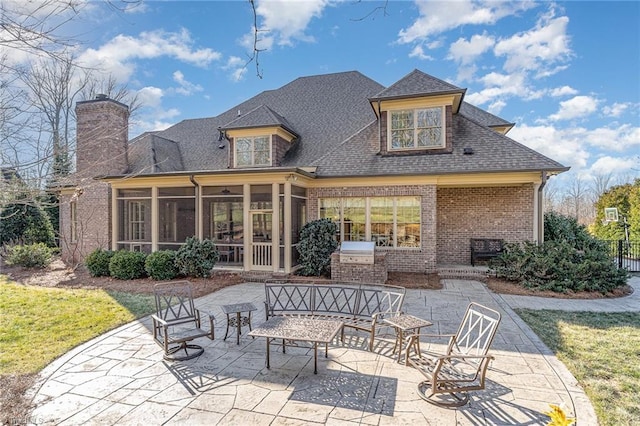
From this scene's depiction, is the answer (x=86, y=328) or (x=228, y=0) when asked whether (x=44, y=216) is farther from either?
(x=228, y=0)

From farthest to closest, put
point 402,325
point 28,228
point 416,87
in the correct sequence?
point 28,228 < point 416,87 < point 402,325

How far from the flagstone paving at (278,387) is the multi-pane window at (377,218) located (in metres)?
6.01

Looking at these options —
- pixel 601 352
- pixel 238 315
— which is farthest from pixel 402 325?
pixel 601 352

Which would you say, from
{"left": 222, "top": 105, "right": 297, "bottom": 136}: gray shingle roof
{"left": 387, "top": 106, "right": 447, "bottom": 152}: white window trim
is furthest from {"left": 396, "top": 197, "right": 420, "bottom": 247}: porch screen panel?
{"left": 222, "top": 105, "right": 297, "bottom": 136}: gray shingle roof

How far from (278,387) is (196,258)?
7.42 metres

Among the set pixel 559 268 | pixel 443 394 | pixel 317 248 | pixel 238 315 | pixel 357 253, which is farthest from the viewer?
pixel 317 248

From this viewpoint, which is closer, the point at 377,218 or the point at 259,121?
the point at 377,218

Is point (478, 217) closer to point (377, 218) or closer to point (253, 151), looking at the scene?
point (377, 218)

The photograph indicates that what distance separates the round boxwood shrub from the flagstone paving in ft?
18.4

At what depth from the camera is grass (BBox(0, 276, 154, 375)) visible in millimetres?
5016

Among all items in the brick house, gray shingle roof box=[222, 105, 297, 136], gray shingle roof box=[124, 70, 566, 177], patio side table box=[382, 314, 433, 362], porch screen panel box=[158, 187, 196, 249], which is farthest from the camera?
porch screen panel box=[158, 187, 196, 249]

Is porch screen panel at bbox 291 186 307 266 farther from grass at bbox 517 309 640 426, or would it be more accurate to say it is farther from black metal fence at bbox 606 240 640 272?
black metal fence at bbox 606 240 640 272

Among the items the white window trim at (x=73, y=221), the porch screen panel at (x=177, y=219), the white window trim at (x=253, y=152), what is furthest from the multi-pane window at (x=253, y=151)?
the white window trim at (x=73, y=221)

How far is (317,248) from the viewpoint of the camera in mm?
10719
